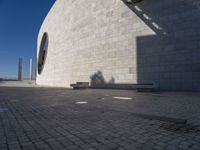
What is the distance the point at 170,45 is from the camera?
1274 cm

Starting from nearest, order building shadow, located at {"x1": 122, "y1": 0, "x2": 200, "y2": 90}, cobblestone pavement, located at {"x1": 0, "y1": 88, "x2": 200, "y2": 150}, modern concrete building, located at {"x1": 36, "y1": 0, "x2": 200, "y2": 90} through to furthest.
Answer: cobblestone pavement, located at {"x1": 0, "y1": 88, "x2": 200, "y2": 150} < building shadow, located at {"x1": 122, "y1": 0, "x2": 200, "y2": 90} < modern concrete building, located at {"x1": 36, "y1": 0, "x2": 200, "y2": 90}

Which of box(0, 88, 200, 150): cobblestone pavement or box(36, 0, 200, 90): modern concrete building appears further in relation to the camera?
box(36, 0, 200, 90): modern concrete building

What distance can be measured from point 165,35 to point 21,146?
41.4ft

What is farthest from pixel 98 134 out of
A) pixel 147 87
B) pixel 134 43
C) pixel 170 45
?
pixel 134 43

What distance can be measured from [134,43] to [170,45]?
9.77 ft

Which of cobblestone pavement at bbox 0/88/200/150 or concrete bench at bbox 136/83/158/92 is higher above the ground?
concrete bench at bbox 136/83/158/92

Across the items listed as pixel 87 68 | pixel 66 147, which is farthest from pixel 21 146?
pixel 87 68

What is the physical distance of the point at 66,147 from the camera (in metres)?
2.61

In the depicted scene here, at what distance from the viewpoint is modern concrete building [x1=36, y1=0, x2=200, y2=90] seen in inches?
476

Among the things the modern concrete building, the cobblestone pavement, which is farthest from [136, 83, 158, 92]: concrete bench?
the cobblestone pavement

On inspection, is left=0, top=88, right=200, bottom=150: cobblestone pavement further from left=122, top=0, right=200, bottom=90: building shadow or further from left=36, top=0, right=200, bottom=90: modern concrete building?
left=36, top=0, right=200, bottom=90: modern concrete building

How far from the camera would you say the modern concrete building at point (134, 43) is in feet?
39.7

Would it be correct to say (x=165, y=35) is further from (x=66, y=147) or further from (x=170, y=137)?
(x=66, y=147)

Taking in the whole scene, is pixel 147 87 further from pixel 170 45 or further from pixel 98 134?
pixel 98 134
